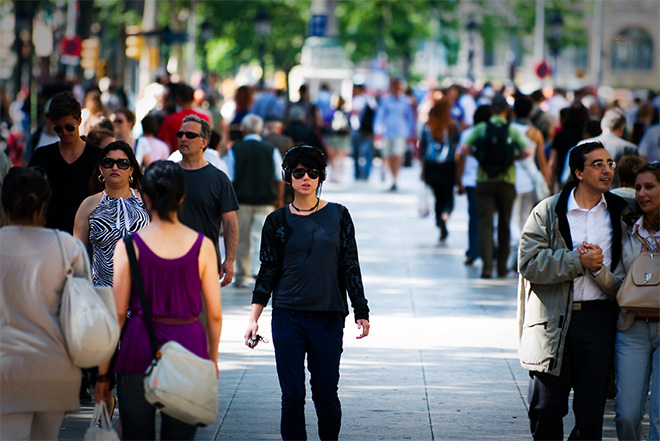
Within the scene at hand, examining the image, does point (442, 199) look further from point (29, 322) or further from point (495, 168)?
point (29, 322)

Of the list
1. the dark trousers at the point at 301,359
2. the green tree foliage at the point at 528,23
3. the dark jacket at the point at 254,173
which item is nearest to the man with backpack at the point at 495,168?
the dark jacket at the point at 254,173

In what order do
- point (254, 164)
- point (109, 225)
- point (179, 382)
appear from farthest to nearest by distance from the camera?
point (254, 164) < point (109, 225) < point (179, 382)

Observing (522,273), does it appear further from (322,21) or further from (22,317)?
(322,21)

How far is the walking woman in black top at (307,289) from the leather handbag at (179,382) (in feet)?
3.54

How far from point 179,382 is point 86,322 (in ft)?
1.56

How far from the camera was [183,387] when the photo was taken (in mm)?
5004

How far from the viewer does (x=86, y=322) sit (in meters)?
5.07

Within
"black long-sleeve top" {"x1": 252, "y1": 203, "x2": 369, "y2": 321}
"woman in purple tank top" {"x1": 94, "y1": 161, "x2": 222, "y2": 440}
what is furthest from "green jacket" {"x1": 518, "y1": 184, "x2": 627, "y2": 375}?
"woman in purple tank top" {"x1": 94, "y1": 161, "x2": 222, "y2": 440}

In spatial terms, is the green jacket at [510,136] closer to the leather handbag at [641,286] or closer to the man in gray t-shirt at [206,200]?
the man in gray t-shirt at [206,200]

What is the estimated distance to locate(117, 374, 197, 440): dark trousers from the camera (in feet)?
16.9

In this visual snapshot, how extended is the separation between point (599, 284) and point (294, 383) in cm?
166

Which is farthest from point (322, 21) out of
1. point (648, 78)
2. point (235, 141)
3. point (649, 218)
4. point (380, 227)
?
point (648, 78)

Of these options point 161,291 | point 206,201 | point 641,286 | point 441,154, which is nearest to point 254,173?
point 441,154

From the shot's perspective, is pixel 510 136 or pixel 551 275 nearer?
pixel 551 275
